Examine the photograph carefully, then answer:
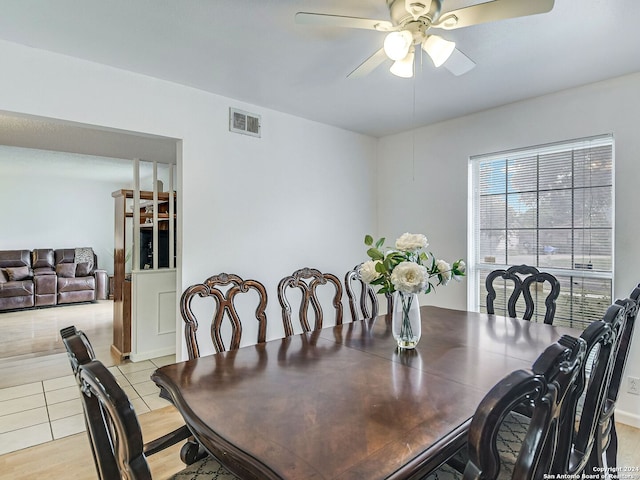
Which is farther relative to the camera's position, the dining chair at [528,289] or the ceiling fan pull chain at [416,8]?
the dining chair at [528,289]

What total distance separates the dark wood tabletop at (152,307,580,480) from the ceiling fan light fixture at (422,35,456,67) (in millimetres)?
1376

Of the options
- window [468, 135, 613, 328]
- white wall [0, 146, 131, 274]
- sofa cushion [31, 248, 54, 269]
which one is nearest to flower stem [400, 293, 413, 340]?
window [468, 135, 613, 328]

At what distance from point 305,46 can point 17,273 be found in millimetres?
6984

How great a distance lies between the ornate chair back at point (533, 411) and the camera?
0.65 metres

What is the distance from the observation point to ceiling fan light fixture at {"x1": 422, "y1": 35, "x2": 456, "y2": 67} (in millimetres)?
1630

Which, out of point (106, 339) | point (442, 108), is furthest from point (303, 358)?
point (106, 339)

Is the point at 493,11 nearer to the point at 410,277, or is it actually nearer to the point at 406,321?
the point at 410,277

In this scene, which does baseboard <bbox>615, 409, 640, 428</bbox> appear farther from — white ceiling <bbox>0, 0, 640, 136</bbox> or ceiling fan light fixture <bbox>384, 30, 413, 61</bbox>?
ceiling fan light fixture <bbox>384, 30, 413, 61</bbox>

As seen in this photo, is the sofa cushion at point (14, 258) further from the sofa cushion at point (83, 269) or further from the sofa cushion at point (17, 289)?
the sofa cushion at point (83, 269)

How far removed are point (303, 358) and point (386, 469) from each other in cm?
82

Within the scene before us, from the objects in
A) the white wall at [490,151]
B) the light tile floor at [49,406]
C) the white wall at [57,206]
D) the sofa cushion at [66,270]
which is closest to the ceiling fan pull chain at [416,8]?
the white wall at [490,151]

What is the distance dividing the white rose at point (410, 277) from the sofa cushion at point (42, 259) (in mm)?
7640

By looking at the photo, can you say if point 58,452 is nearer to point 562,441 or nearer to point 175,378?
point 175,378

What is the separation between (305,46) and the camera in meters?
A: 2.18
